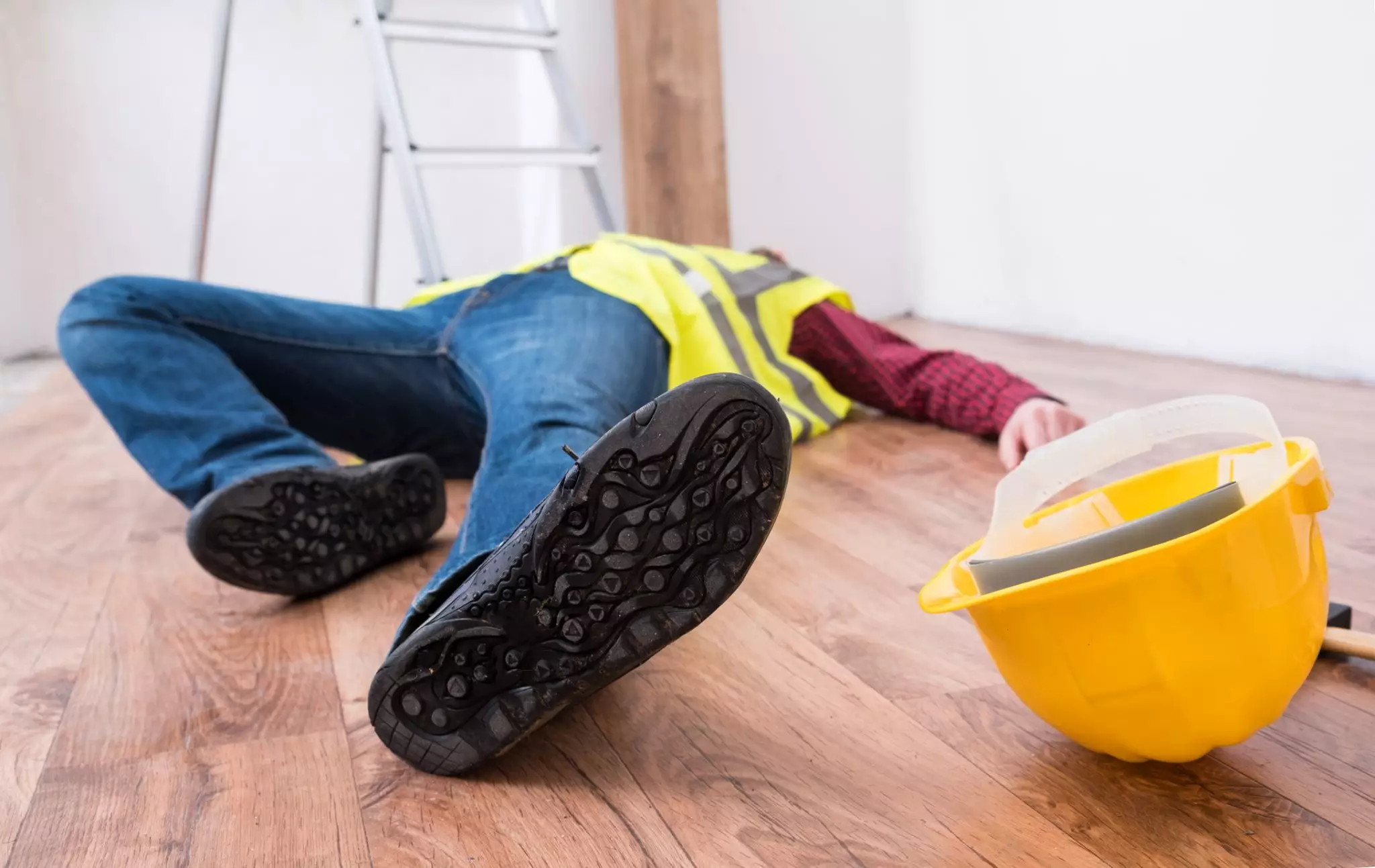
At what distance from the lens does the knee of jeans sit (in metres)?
1.02

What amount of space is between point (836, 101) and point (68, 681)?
2.19m

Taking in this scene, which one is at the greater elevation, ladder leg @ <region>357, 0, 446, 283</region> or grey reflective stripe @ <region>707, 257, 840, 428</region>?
ladder leg @ <region>357, 0, 446, 283</region>

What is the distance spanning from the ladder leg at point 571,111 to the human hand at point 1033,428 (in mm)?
1158

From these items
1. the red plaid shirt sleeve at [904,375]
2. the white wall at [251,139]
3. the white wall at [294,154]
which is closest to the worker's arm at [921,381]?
the red plaid shirt sleeve at [904,375]

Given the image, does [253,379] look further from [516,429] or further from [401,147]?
[401,147]

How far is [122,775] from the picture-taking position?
69 cm

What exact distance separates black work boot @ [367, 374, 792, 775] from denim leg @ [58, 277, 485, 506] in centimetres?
37

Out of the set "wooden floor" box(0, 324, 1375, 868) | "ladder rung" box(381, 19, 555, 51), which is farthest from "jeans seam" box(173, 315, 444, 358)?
"ladder rung" box(381, 19, 555, 51)

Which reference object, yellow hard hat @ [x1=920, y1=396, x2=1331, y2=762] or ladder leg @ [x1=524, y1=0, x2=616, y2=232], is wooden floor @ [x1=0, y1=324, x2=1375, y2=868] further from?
ladder leg @ [x1=524, y1=0, x2=616, y2=232]

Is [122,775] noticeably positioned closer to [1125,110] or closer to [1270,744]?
[1270,744]

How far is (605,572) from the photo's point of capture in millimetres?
603

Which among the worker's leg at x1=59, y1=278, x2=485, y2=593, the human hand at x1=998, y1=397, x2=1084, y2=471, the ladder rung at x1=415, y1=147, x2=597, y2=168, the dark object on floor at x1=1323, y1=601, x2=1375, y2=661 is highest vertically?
the ladder rung at x1=415, y1=147, x2=597, y2=168

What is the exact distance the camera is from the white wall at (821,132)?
2.55 meters

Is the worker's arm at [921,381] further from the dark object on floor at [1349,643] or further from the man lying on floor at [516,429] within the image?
the dark object on floor at [1349,643]
